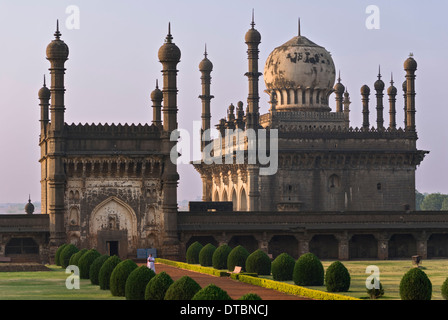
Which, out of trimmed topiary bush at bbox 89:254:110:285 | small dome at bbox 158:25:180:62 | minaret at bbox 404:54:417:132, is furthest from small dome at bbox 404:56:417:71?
trimmed topiary bush at bbox 89:254:110:285

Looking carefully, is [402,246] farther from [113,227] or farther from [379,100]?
[379,100]

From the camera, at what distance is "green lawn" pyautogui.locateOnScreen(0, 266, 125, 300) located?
31844mm

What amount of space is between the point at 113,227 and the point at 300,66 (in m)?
23.0

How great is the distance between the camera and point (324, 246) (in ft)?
180

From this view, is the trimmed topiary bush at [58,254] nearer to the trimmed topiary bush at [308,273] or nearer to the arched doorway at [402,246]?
the trimmed topiary bush at [308,273]

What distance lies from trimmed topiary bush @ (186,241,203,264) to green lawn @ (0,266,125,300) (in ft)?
23.1

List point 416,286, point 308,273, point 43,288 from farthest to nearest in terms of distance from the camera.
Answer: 1. point 308,273
2. point 43,288
3. point 416,286

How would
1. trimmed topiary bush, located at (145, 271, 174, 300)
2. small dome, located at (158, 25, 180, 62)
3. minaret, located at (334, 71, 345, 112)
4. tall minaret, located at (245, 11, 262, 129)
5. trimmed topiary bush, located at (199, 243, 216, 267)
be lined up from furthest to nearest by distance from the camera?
Result: minaret, located at (334, 71, 345, 112) → tall minaret, located at (245, 11, 262, 129) → small dome, located at (158, 25, 180, 62) → trimmed topiary bush, located at (199, 243, 216, 267) → trimmed topiary bush, located at (145, 271, 174, 300)

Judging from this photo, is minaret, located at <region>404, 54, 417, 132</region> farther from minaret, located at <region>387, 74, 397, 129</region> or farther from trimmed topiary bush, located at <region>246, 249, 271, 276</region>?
trimmed topiary bush, located at <region>246, 249, 271, 276</region>

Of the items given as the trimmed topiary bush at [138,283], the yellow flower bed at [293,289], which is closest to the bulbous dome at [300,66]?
the yellow flower bed at [293,289]

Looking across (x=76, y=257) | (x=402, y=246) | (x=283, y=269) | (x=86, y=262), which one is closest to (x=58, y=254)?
(x=76, y=257)
